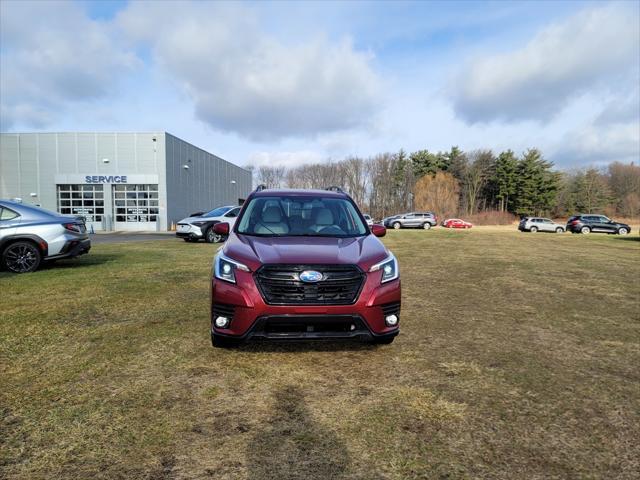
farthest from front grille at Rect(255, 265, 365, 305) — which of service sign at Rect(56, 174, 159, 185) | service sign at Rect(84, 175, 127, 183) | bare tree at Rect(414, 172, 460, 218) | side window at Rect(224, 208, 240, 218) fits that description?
bare tree at Rect(414, 172, 460, 218)

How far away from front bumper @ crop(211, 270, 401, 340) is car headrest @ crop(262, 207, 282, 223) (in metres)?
1.29

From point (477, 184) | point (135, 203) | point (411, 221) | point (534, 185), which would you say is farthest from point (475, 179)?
point (135, 203)

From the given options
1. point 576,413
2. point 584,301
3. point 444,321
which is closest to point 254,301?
point 576,413

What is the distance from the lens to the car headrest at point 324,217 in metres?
5.07

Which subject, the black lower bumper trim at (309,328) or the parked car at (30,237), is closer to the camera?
the black lower bumper trim at (309,328)

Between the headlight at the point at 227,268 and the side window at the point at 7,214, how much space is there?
704 cm

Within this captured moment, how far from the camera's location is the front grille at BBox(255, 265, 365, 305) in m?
3.72

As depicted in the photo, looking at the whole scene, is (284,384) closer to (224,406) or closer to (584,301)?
(224,406)

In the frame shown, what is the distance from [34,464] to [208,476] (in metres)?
1.00

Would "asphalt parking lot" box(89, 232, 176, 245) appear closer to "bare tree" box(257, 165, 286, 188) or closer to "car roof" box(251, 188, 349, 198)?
"car roof" box(251, 188, 349, 198)

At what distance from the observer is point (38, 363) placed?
3.93m

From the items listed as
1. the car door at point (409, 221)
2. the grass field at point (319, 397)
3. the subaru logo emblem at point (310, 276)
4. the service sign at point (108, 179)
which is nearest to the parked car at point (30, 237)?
the grass field at point (319, 397)

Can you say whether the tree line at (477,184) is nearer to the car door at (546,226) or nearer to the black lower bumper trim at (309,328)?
the car door at (546,226)

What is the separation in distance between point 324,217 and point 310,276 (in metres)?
1.55
